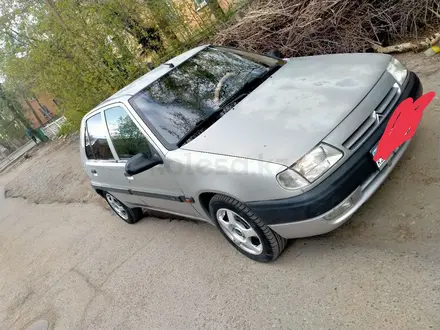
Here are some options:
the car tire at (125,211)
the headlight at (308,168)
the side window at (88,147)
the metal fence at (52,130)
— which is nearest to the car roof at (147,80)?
the side window at (88,147)

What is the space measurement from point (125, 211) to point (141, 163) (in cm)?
207

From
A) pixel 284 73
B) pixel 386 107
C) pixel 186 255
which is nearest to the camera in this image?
pixel 386 107

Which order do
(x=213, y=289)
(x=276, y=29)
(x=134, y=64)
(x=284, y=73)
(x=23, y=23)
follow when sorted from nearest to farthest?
(x=213, y=289)
(x=284, y=73)
(x=276, y=29)
(x=134, y=64)
(x=23, y=23)

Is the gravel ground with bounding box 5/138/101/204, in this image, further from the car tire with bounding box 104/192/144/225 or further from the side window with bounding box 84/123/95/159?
the side window with bounding box 84/123/95/159

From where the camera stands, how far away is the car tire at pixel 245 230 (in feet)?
8.98

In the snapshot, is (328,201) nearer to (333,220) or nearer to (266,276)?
(333,220)

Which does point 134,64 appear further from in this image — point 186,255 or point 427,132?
point 427,132

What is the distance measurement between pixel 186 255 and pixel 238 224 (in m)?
1.08

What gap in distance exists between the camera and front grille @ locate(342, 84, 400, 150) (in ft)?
8.24

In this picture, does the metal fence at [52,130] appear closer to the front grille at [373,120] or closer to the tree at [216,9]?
the tree at [216,9]

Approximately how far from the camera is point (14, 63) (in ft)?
37.9

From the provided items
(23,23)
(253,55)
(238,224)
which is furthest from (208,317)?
(23,23)

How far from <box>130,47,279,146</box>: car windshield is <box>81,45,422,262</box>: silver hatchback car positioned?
1cm

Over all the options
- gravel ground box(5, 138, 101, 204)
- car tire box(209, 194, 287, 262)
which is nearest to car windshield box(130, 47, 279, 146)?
car tire box(209, 194, 287, 262)
